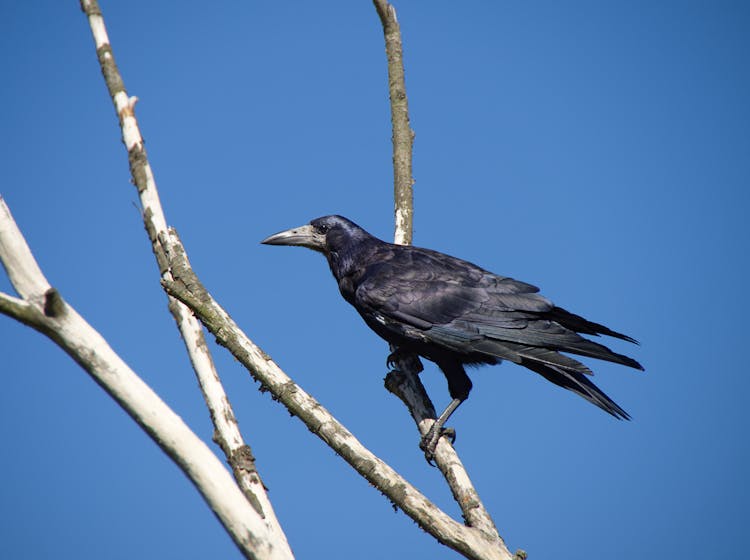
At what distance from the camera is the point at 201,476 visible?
3029 mm

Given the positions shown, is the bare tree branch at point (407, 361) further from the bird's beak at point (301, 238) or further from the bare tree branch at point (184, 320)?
the bare tree branch at point (184, 320)

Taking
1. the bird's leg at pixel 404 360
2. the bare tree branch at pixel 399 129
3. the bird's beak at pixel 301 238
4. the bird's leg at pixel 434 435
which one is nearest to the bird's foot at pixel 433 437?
the bird's leg at pixel 434 435

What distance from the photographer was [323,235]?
7352 millimetres

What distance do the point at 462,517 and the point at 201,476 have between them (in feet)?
6.74

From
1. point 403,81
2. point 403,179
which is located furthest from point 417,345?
point 403,81

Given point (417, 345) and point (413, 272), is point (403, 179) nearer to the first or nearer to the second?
point (413, 272)

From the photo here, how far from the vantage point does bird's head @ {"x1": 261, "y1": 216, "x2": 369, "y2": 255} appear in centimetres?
718

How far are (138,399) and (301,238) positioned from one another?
14.4 ft

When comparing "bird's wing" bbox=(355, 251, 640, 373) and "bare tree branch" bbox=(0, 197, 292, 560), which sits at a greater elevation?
"bird's wing" bbox=(355, 251, 640, 373)

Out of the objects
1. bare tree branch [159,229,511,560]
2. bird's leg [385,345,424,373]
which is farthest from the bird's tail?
bare tree branch [159,229,511,560]

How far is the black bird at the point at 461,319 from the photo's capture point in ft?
19.2

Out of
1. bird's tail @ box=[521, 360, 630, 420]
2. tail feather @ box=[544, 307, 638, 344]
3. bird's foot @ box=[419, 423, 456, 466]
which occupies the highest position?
tail feather @ box=[544, 307, 638, 344]

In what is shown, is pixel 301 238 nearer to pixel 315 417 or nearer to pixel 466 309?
pixel 466 309

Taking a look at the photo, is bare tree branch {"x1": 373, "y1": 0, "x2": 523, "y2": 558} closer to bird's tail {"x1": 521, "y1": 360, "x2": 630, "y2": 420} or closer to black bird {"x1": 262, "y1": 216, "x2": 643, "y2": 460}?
black bird {"x1": 262, "y1": 216, "x2": 643, "y2": 460}
